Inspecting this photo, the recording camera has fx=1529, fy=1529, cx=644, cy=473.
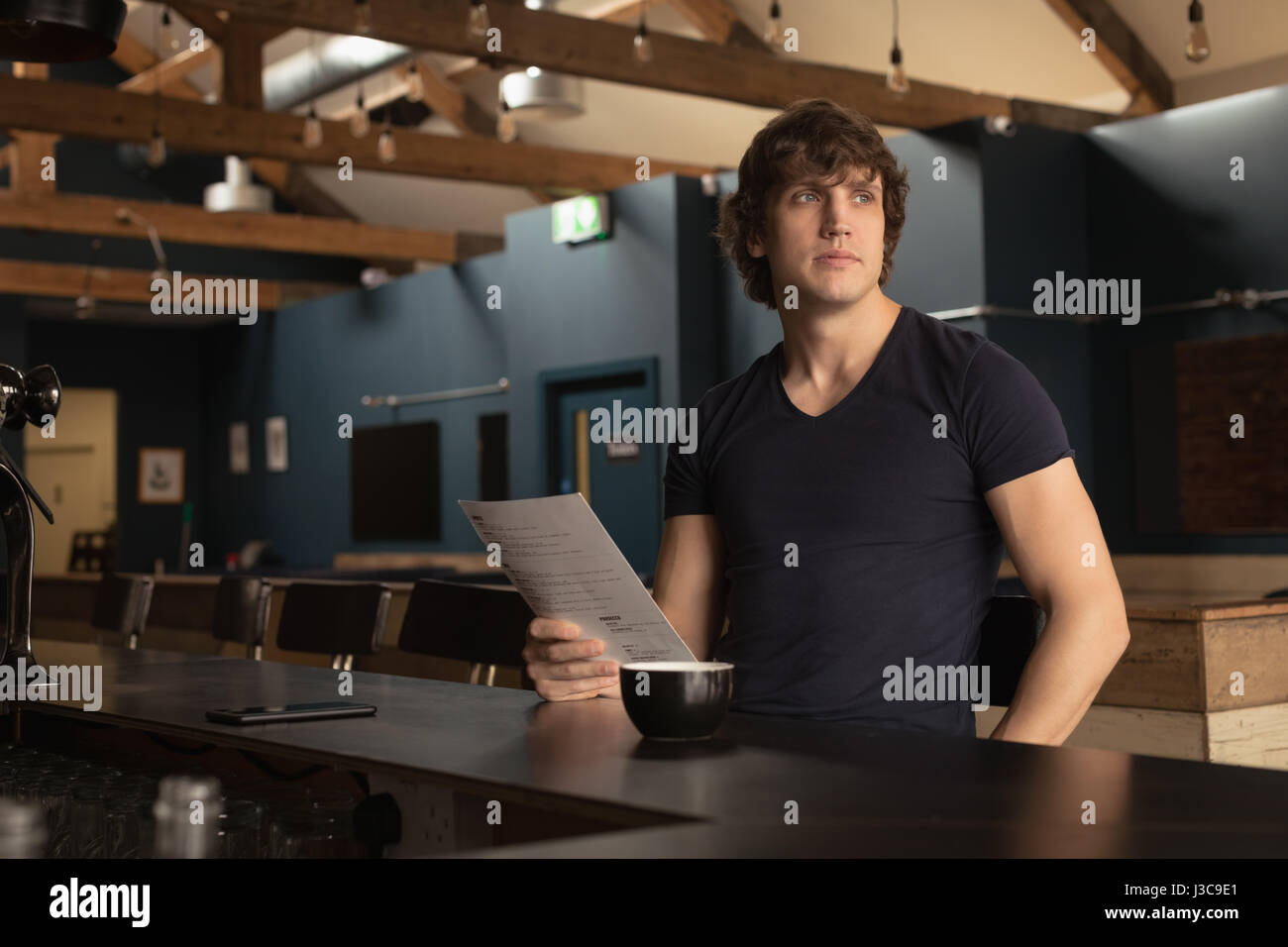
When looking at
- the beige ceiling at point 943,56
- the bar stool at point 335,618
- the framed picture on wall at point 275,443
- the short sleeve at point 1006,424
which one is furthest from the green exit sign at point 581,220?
the short sleeve at point 1006,424

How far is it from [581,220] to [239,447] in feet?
15.8

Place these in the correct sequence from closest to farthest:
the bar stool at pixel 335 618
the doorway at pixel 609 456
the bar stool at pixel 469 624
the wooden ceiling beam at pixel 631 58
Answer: the bar stool at pixel 469 624, the bar stool at pixel 335 618, the wooden ceiling beam at pixel 631 58, the doorway at pixel 609 456

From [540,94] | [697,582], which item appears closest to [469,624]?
[697,582]

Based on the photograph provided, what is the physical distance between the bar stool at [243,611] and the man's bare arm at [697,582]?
5.82 feet

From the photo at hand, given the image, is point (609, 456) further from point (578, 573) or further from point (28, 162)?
point (578, 573)

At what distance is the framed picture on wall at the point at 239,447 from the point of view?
463 inches

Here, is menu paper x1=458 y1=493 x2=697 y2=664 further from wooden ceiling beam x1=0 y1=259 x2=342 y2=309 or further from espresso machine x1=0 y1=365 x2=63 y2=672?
wooden ceiling beam x1=0 y1=259 x2=342 y2=309

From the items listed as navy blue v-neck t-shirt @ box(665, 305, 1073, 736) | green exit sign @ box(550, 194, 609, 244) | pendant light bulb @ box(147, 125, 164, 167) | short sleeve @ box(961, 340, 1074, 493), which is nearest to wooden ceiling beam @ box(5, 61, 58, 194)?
pendant light bulb @ box(147, 125, 164, 167)

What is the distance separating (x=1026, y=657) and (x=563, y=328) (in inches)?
262

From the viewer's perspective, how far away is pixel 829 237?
6.16 feet

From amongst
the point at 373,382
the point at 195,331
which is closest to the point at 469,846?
the point at 373,382

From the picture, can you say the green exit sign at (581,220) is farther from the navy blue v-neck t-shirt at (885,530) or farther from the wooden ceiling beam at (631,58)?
the navy blue v-neck t-shirt at (885,530)
